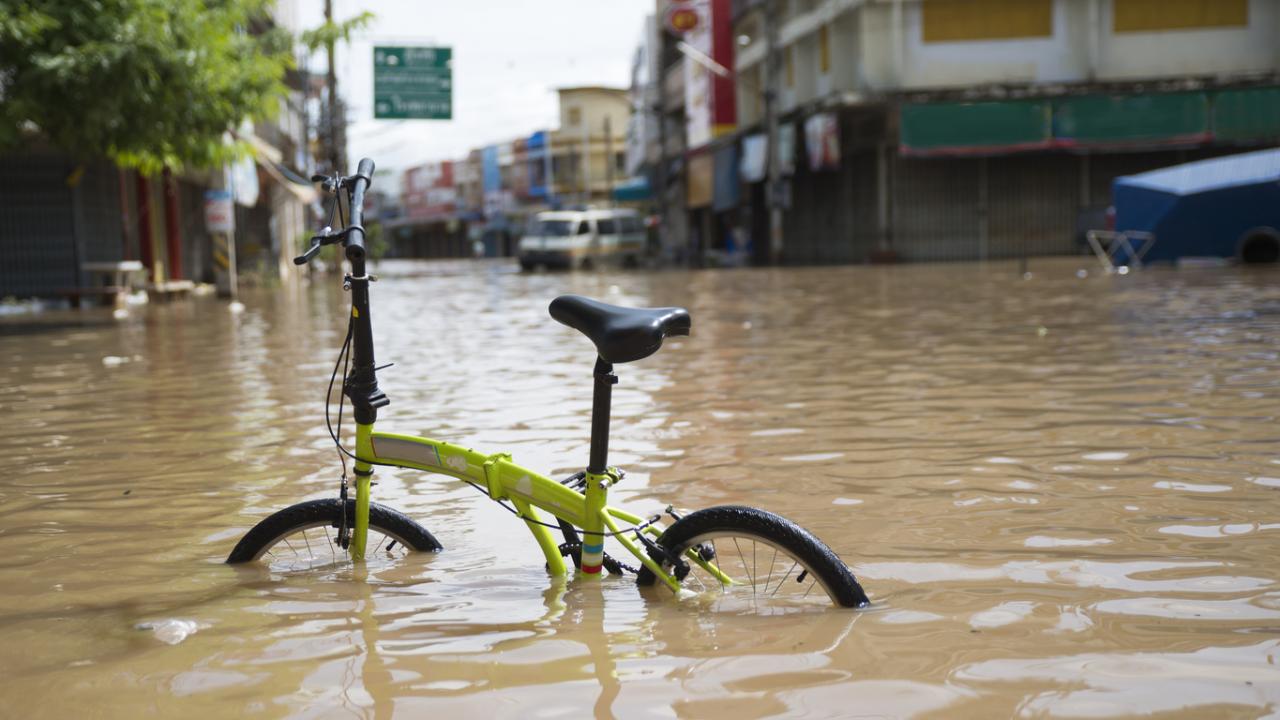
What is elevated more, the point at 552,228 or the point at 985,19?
the point at 985,19

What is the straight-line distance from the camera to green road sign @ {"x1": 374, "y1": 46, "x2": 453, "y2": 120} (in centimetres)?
3747

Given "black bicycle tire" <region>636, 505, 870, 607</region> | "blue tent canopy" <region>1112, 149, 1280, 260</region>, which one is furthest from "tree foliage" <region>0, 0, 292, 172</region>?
"blue tent canopy" <region>1112, 149, 1280, 260</region>

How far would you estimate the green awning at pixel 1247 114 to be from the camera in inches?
1277

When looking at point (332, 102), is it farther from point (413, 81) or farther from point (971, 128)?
point (971, 128)

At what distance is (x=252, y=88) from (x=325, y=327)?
313 cm

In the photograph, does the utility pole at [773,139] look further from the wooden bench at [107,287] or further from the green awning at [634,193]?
the green awning at [634,193]

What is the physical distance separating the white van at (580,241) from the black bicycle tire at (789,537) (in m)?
39.3

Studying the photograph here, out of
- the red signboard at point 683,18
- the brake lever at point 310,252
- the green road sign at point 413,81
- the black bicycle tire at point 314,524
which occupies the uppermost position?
the red signboard at point 683,18

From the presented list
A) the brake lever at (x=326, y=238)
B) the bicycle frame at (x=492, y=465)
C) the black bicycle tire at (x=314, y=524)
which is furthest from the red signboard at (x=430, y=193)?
the brake lever at (x=326, y=238)

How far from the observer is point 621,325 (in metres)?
3.56

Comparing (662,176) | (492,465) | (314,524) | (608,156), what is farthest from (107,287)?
(608,156)

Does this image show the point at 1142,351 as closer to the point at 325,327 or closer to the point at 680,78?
the point at 325,327

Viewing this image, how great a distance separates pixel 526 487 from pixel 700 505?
5.04ft

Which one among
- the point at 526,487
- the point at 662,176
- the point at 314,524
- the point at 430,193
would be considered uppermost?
the point at 430,193
